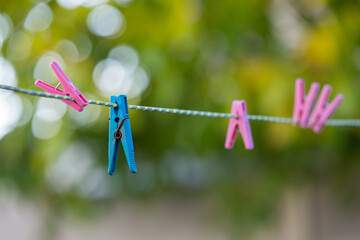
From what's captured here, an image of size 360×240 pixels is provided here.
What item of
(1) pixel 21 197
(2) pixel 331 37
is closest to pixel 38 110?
(1) pixel 21 197

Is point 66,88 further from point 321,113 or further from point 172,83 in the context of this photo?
point 172,83

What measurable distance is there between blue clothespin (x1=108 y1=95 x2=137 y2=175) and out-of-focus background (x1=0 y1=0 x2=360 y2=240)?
85cm

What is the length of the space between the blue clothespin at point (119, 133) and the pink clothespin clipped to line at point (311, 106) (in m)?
0.30

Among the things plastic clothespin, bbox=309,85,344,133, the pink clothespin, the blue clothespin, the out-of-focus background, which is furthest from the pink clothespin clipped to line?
the out-of-focus background

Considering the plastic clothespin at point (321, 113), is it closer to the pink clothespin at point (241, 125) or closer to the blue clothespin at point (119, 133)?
the pink clothespin at point (241, 125)

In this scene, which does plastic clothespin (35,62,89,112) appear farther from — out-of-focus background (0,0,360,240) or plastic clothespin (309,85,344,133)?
out-of-focus background (0,0,360,240)

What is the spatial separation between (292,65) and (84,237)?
1.39 meters

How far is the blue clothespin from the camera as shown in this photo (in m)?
0.46

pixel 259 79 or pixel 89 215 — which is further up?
pixel 259 79

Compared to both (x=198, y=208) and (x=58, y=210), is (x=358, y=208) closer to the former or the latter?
(x=198, y=208)

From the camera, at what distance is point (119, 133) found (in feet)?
1.53

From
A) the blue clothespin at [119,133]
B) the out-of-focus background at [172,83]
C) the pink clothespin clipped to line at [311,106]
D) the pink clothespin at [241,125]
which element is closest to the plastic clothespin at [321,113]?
the pink clothespin clipped to line at [311,106]

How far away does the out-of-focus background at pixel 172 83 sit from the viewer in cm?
133

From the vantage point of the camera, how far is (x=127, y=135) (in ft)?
1.52
